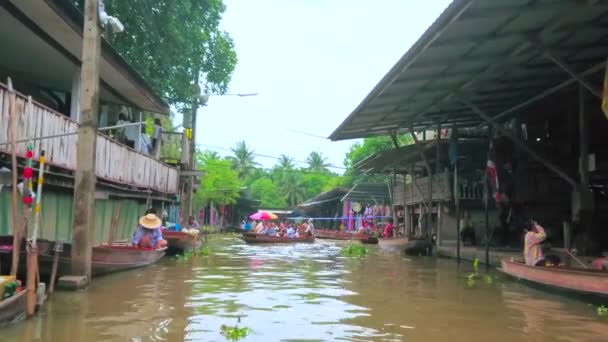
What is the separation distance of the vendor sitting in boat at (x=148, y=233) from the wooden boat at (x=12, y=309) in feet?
22.9

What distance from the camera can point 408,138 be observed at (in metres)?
46.8

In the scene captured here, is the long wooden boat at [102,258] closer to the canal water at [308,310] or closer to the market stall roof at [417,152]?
the canal water at [308,310]

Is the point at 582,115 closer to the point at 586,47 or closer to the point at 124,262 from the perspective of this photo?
the point at 586,47

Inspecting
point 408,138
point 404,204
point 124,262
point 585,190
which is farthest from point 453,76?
Answer: point 408,138

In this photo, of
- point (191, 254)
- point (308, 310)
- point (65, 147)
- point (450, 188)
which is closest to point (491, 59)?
point (308, 310)

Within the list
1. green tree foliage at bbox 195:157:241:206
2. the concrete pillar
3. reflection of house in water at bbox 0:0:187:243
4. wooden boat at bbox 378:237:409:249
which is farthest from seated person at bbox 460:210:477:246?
green tree foliage at bbox 195:157:241:206

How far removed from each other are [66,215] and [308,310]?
6.15m

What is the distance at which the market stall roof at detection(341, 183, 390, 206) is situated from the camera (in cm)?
3375

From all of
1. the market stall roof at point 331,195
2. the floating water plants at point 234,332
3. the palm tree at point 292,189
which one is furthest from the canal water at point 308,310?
the palm tree at point 292,189

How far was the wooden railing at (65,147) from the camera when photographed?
8443 millimetres

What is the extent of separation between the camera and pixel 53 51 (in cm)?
1170

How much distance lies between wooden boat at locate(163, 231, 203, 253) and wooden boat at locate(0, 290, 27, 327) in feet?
36.4

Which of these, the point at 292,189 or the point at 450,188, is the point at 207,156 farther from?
the point at 450,188

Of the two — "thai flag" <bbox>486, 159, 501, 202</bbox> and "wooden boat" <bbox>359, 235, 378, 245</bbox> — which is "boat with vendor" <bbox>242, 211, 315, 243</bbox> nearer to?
"wooden boat" <bbox>359, 235, 378, 245</bbox>
